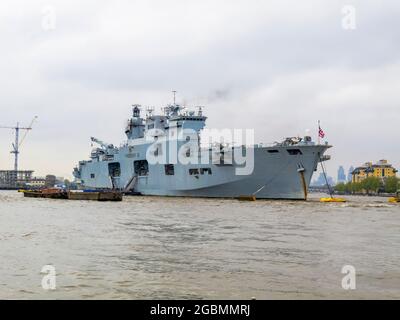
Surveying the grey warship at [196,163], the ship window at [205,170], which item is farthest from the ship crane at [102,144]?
the ship window at [205,170]

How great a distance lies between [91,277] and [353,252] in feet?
37.1

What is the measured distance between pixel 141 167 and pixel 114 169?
11.9 m

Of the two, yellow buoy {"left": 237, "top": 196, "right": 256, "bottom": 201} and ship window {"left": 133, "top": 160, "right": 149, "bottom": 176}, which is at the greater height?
ship window {"left": 133, "top": 160, "right": 149, "bottom": 176}

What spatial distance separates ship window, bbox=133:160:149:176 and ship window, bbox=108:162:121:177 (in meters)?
8.48

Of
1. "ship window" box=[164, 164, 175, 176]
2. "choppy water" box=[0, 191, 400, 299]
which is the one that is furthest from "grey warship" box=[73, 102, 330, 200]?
"choppy water" box=[0, 191, 400, 299]

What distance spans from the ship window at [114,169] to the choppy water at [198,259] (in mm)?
56857

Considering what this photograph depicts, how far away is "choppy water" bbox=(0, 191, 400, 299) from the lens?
13625 mm

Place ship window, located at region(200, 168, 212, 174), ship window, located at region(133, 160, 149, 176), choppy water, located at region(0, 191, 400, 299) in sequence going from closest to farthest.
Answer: choppy water, located at region(0, 191, 400, 299)
ship window, located at region(200, 168, 212, 174)
ship window, located at region(133, 160, 149, 176)

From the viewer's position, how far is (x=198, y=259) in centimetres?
1866

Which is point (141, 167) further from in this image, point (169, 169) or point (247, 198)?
point (247, 198)

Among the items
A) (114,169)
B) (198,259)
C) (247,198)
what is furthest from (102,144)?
(198,259)

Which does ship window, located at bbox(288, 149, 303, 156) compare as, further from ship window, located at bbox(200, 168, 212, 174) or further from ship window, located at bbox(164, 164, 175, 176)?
ship window, located at bbox(164, 164, 175, 176)

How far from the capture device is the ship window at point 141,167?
79.8 m
